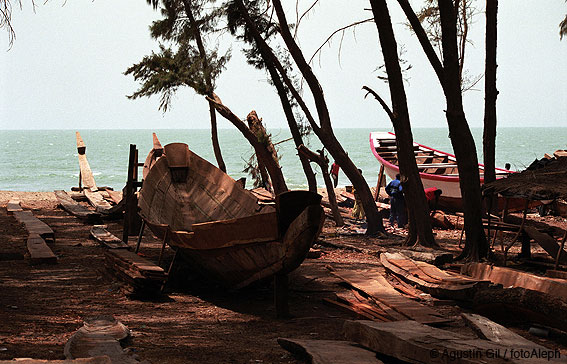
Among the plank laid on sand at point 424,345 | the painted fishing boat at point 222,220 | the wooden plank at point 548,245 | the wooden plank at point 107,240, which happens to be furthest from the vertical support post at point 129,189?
the plank laid on sand at point 424,345

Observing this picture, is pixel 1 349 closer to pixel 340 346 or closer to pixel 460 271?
pixel 340 346

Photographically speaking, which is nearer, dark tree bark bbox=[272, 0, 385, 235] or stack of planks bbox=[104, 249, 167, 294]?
stack of planks bbox=[104, 249, 167, 294]

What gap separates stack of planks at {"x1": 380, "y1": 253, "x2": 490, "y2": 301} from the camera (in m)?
8.41

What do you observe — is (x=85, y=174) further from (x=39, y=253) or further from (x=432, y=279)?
(x=432, y=279)

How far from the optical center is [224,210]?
1098 cm

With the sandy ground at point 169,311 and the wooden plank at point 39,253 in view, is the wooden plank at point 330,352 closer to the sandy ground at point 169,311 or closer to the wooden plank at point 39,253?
the sandy ground at point 169,311

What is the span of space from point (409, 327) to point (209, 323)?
2.89 m

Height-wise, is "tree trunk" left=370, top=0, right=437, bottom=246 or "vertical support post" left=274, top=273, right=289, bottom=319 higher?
"tree trunk" left=370, top=0, right=437, bottom=246

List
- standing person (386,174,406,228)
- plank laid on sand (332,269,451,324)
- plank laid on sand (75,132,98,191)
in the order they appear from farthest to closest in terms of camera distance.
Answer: plank laid on sand (75,132,98,191) < standing person (386,174,406,228) < plank laid on sand (332,269,451,324)

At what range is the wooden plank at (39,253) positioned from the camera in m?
10.7

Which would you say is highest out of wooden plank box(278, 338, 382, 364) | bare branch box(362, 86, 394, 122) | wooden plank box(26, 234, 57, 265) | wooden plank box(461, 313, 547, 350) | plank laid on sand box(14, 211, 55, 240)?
bare branch box(362, 86, 394, 122)

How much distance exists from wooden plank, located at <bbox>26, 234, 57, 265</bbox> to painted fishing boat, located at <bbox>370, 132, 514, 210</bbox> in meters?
11.6

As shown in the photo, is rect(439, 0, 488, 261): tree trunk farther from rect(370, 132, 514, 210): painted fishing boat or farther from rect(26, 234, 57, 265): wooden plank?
rect(26, 234, 57, 265): wooden plank

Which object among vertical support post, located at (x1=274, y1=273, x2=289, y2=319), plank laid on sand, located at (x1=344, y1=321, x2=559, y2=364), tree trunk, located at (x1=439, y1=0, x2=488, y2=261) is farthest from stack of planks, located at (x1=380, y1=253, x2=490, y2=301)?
plank laid on sand, located at (x1=344, y1=321, x2=559, y2=364)
